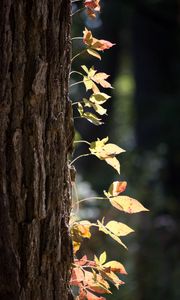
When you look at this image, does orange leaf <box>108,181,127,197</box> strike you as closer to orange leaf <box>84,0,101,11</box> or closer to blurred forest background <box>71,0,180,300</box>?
orange leaf <box>84,0,101,11</box>

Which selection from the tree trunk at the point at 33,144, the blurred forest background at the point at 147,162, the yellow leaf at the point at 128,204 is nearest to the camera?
the tree trunk at the point at 33,144

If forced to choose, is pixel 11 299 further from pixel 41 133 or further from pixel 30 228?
pixel 41 133

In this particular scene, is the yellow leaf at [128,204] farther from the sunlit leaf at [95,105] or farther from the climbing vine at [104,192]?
the sunlit leaf at [95,105]

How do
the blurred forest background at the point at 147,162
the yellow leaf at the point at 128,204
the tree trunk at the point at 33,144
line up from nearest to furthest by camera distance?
the tree trunk at the point at 33,144 → the yellow leaf at the point at 128,204 → the blurred forest background at the point at 147,162

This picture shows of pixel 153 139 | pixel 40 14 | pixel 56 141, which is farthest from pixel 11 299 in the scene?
pixel 153 139

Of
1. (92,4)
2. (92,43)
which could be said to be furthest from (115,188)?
(92,4)

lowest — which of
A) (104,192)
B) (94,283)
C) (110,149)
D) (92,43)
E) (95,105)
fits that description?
(94,283)

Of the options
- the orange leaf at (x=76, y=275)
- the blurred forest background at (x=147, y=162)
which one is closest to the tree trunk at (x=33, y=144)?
the orange leaf at (x=76, y=275)

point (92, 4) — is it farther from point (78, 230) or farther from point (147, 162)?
point (147, 162)
